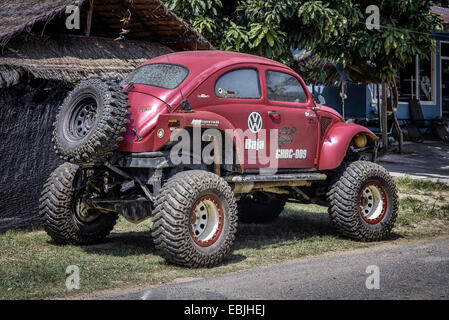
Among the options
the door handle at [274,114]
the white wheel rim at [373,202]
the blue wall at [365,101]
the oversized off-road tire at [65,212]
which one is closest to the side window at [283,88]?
the door handle at [274,114]

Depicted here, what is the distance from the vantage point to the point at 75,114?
24.1 feet

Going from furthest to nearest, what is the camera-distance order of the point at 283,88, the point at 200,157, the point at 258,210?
the point at 258,210
the point at 283,88
the point at 200,157

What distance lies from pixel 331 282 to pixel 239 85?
9.63 feet

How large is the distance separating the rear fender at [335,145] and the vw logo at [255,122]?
4.17 feet

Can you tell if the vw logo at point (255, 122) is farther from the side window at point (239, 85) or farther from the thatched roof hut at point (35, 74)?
the thatched roof hut at point (35, 74)

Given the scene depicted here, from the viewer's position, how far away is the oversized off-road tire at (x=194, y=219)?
6605 millimetres

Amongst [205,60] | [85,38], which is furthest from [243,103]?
[85,38]

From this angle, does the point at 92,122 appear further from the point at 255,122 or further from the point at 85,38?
the point at 85,38

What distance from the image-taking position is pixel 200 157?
295 inches

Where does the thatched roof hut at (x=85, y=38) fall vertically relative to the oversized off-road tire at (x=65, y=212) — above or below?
above

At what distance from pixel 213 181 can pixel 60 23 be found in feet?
16.8
